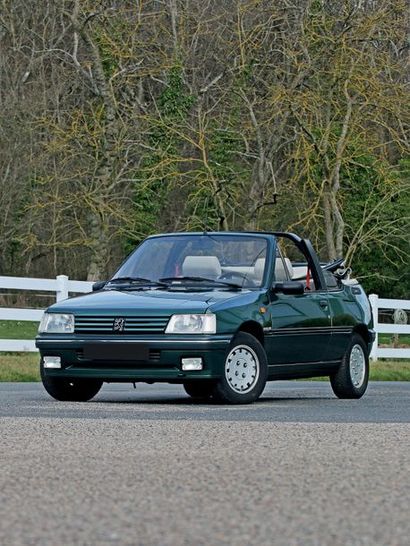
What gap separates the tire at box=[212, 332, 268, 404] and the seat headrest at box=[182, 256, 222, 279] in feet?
3.11

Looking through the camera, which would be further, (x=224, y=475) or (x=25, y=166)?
(x=25, y=166)

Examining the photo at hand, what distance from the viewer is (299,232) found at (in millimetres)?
39469

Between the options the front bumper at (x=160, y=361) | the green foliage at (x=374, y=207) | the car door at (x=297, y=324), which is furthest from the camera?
the green foliage at (x=374, y=207)

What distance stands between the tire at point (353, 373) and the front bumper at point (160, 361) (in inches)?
93.1

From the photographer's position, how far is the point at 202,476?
7738 millimetres

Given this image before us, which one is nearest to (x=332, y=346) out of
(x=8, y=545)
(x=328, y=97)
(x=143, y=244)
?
(x=143, y=244)

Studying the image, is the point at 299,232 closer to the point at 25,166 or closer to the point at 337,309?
the point at 25,166

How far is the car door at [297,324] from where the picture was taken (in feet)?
48.5

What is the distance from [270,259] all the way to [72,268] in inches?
1366

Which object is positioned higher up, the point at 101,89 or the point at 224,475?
the point at 101,89

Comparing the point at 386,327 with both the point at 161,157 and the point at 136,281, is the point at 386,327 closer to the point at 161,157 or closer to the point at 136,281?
the point at 161,157

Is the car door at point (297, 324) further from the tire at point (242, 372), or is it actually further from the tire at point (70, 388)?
the tire at point (70, 388)

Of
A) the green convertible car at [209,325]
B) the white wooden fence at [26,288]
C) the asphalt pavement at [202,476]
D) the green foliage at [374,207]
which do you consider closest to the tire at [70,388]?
the green convertible car at [209,325]

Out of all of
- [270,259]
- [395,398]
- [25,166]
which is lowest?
[395,398]
